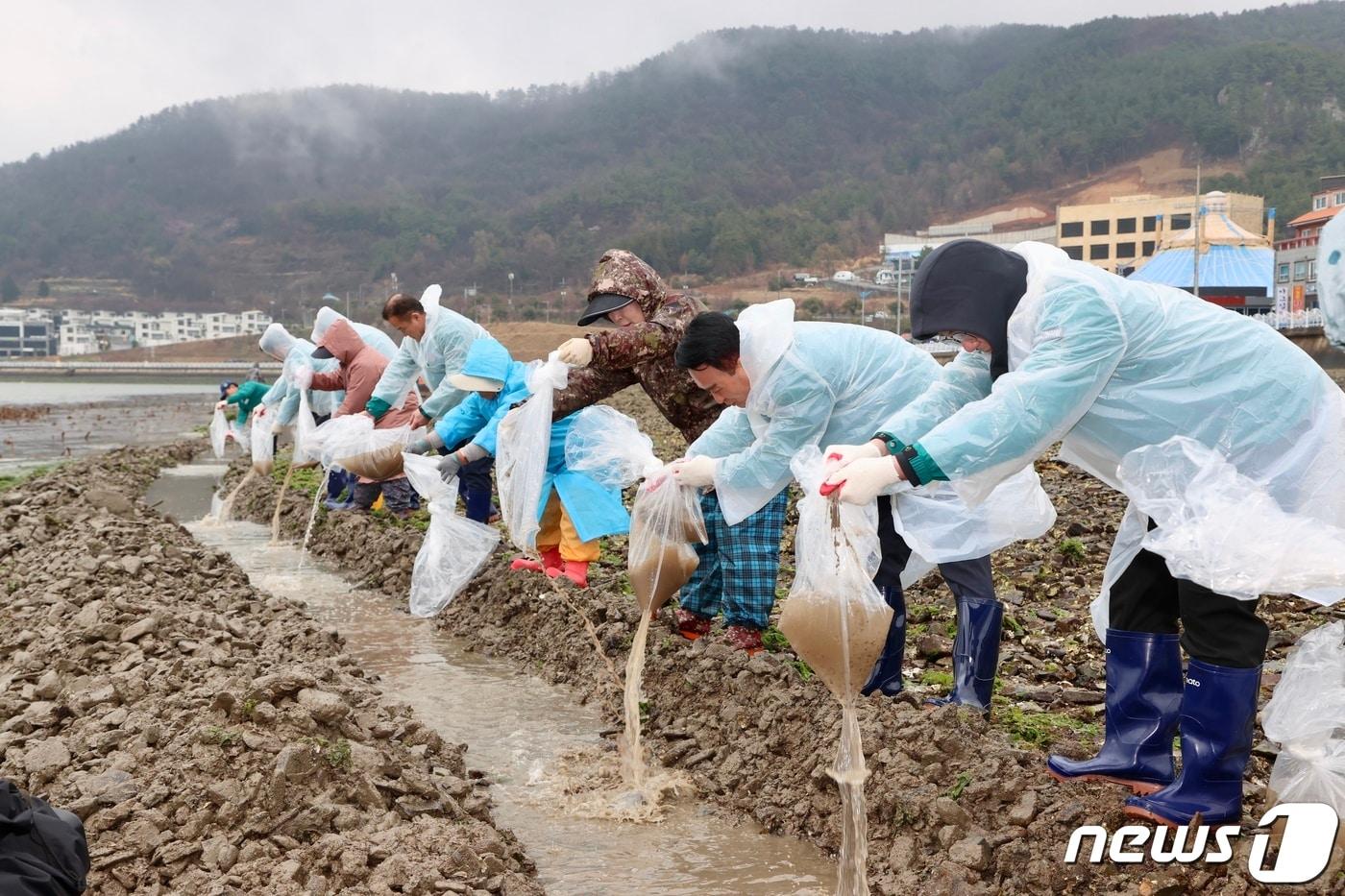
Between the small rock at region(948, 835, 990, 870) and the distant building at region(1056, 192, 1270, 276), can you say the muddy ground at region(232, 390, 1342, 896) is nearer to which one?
the small rock at region(948, 835, 990, 870)

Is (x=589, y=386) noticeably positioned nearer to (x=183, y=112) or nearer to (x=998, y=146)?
(x=998, y=146)

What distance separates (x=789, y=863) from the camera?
11.1ft

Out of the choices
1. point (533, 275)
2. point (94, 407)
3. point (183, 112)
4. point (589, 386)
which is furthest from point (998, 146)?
point (183, 112)

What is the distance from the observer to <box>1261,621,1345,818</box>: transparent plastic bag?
2.53 metres

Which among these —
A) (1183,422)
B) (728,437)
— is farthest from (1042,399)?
(728,437)

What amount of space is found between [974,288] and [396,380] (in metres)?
5.57

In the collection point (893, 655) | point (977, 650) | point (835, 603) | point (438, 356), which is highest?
point (438, 356)

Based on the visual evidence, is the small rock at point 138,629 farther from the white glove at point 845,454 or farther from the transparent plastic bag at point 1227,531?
the transparent plastic bag at point 1227,531

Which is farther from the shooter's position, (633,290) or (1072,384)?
(633,290)

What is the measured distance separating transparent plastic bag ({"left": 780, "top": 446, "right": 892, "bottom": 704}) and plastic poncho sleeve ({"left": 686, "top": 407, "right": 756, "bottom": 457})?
1173 mm

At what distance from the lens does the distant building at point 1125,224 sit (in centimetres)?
6147

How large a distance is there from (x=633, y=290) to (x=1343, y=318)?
295 centimetres

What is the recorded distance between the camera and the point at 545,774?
4.12 meters

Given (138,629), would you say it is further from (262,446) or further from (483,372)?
(262,446)
